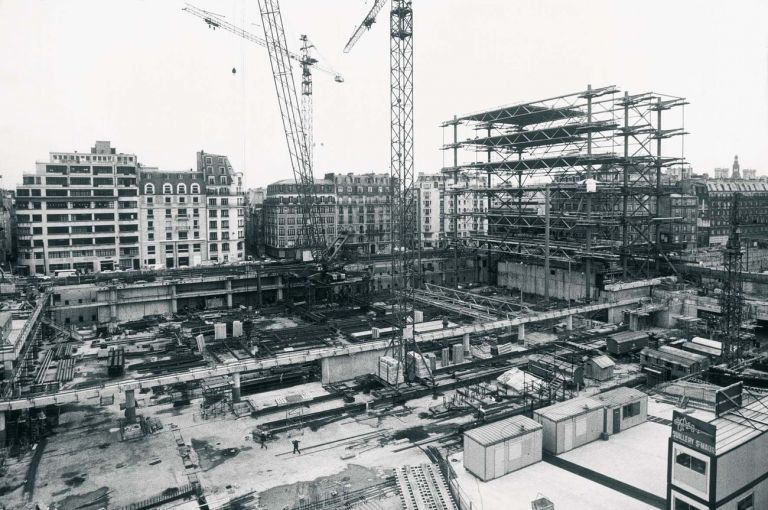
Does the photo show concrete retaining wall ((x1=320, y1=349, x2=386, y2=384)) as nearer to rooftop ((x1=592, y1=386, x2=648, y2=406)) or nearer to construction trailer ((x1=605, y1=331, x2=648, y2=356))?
rooftop ((x1=592, y1=386, x2=648, y2=406))

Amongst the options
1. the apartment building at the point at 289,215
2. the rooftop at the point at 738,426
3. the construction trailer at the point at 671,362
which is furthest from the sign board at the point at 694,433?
the apartment building at the point at 289,215

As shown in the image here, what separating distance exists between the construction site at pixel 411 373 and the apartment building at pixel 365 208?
26874mm

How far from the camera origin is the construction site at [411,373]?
25531mm

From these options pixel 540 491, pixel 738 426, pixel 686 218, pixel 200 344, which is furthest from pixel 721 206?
pixel 540 491

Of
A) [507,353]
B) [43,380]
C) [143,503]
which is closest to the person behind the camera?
[143,503]

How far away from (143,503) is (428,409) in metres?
17.5

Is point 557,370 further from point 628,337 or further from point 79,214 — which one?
point 79,214

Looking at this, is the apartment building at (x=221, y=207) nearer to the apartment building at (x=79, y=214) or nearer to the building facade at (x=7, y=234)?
the apartment building at (x=79, y=214)

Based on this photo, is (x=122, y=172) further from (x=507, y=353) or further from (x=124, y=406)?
(x=507, y=353)

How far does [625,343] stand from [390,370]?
20.7 meters

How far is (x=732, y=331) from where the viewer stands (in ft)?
143

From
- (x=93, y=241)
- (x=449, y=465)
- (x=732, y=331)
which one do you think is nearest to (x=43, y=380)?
(x=449, y=465)

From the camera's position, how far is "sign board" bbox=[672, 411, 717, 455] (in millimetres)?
20203

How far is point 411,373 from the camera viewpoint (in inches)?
1625
